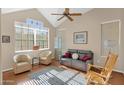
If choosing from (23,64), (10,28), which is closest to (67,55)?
(23,64)

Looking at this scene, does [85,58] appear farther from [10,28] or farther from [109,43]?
[10,28]

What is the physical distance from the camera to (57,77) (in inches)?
96.5

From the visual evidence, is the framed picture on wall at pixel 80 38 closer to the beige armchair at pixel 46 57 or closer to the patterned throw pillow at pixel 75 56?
the patterned throw pillow at pixel 75 56

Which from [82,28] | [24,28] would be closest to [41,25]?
[24,28]

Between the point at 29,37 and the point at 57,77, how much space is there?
3.33 ft

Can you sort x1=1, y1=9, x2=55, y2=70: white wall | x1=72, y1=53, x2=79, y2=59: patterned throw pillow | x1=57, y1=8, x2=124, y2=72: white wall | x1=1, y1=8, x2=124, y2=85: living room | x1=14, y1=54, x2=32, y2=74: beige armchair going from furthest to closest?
x1=72, y1=53, x2=79, y2=59: patterned throw pillow → x1=57, y1=8, x2=124, y2=72: white wall → x1=14, y1=54, x2=32, y2=74: beige armchair → x1=1, y1=8, x2=124, y2=85: living room → x1=1, y1=9, x2=55, y2=70: white wall

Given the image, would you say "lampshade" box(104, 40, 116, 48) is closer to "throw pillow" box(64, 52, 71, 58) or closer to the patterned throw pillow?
the patterned throw pillow

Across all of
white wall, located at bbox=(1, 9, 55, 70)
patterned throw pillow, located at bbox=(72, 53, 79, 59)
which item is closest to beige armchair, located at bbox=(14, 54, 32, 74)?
white wall, located at bbox=(1, 9, 55, 70)

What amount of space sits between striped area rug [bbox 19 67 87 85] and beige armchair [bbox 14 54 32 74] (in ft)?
0.70

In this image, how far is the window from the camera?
6.59 ft

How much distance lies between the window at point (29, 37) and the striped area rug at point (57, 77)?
0.57 meters

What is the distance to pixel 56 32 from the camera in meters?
2.42

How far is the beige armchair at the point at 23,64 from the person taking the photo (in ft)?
7.21
